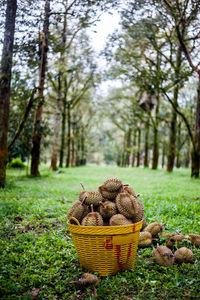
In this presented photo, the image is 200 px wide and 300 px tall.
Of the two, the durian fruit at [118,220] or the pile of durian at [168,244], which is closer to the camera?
the durian fruit at [118,220]

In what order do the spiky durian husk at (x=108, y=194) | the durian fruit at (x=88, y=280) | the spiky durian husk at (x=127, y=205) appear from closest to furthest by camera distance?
the durian fruit at (x=88, y=280)
the spiky durian husk at (x=127, y=205)
the spiky durian husk at (x=108, y=194)

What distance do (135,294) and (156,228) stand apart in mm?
1467

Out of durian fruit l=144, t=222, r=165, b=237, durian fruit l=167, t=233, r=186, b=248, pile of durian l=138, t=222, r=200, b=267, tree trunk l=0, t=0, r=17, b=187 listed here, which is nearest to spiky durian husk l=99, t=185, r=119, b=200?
pile of durian l=138, t=222, r=200, b=267

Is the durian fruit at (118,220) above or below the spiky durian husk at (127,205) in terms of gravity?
below

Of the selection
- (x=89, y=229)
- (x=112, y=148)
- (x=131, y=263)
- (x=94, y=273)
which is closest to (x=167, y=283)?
(x=131, y=263)

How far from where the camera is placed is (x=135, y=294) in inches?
116

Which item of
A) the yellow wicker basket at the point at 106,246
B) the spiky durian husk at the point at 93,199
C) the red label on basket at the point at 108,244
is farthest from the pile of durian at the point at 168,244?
the spiky durian husk at the point at 93,199

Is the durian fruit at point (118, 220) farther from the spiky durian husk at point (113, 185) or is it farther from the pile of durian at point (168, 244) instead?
the pile of durian at point (168, 244)

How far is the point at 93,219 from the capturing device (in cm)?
336

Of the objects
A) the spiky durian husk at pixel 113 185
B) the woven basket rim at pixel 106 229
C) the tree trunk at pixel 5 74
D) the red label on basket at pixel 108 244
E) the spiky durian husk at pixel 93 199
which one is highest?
the tree trunk at pixel 5 74

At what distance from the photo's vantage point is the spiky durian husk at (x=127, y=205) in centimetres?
347

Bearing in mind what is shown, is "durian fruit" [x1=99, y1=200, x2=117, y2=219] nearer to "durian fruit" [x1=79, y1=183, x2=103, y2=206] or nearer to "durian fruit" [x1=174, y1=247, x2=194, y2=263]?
"durian fruit" [x1=79, y1=183, x2=103, y2=206]

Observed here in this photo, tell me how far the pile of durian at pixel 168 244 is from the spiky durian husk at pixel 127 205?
2.14 feet

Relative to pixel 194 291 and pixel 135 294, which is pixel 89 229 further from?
pixel 194 291
